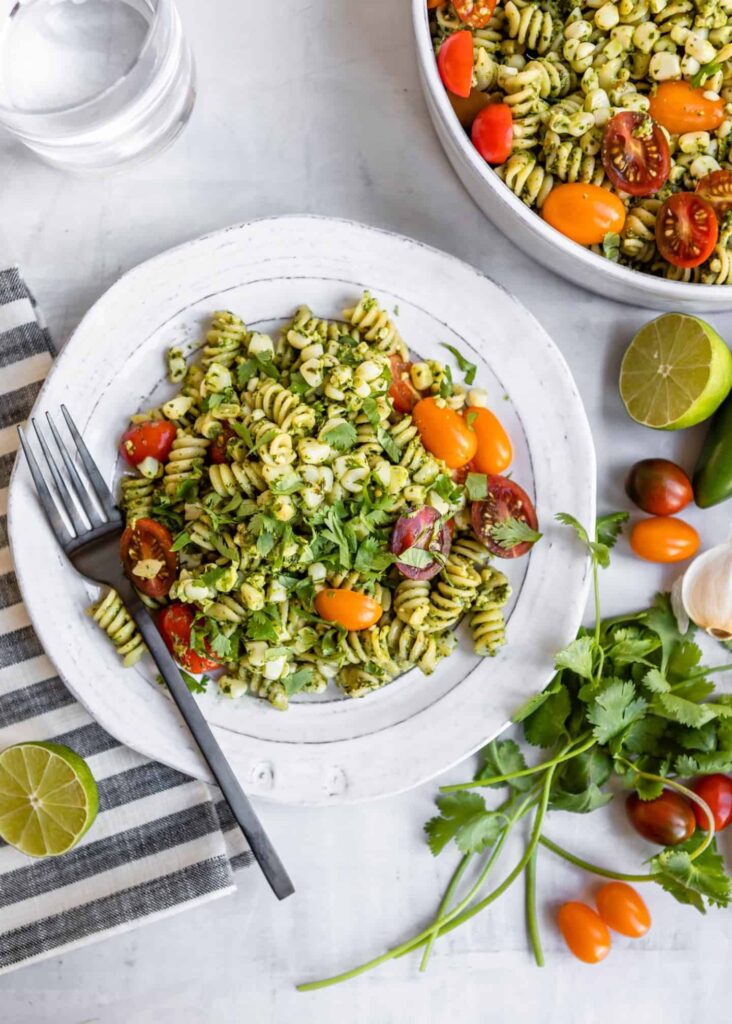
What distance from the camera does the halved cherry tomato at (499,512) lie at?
79.7 inches

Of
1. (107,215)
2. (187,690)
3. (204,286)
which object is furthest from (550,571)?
(107,215)

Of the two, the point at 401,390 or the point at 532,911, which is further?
the point at 532,911

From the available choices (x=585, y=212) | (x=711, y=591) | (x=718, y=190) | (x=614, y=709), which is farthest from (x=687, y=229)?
(x=614, y=709)

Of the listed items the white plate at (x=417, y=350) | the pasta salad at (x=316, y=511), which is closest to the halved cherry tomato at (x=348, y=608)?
the pasta salad at (x=316, y=511)

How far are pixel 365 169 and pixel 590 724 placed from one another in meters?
1.55

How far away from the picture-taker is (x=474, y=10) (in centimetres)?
193

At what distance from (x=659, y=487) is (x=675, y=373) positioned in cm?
29

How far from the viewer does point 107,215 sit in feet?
7.32

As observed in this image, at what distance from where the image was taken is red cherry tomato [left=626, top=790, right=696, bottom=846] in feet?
7.34

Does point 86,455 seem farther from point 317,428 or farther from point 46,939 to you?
point 46,939

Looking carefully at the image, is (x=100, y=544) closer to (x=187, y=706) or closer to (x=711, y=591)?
(x=187, y=706)

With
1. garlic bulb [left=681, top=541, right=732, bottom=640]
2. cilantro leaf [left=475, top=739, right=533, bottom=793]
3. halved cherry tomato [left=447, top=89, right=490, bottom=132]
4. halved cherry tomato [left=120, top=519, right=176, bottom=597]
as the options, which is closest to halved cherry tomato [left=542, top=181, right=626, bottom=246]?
halved cherry tomato [left=447, top=89, right=490, bottom=132]

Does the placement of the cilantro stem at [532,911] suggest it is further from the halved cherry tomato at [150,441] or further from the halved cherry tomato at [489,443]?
the halved cherry tomato at [150,441]

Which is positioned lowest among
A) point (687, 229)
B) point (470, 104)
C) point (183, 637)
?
point (183, 637)
